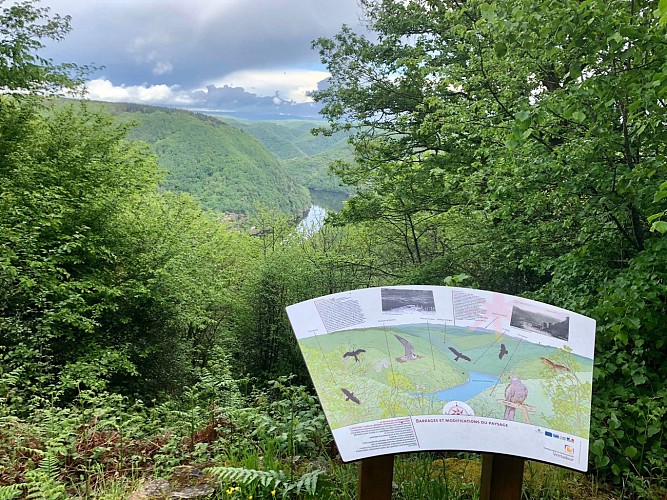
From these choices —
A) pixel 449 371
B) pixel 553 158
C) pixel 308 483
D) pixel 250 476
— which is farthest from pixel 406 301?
pixel 553 158

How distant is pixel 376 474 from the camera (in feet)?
5.65

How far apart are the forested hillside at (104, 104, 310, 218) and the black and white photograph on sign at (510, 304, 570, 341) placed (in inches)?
944

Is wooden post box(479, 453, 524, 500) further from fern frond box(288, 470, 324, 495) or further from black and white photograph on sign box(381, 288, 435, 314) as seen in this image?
fern frond box(288, 470, 324, 495)

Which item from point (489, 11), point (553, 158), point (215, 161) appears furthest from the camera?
point (215, 161)

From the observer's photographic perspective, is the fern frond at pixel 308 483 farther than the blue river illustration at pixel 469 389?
Yes

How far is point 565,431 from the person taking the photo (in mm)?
1719

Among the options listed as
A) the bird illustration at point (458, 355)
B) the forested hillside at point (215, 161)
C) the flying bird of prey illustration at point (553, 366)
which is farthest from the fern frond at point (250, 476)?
the forested hillside at point (215, 161)

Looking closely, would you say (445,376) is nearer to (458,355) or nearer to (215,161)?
(458,355)

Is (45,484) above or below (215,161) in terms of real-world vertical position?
below

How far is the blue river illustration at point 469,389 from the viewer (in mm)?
1782

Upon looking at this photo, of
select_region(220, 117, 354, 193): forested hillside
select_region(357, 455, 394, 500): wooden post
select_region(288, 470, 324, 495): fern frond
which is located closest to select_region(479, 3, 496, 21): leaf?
select_region(357, 455, 394, 500): wooden post

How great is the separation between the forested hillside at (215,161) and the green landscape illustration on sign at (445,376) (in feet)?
79.0

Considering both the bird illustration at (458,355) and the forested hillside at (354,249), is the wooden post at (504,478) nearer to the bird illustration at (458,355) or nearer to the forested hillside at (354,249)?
the bird illustration at (458,355)

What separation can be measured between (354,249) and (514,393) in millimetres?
9426
